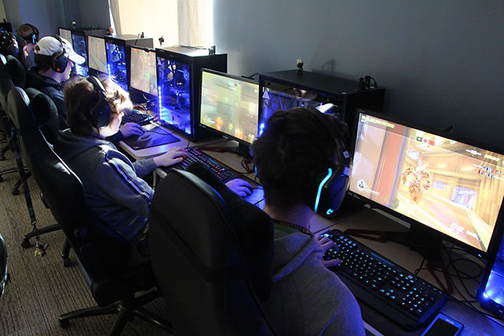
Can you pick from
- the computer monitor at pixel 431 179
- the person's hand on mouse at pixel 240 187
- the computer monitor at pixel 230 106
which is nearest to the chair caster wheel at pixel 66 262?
the computer monitor at pixel 230 106

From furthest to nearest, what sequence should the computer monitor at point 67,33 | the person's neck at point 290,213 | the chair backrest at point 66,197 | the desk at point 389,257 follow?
1. the computer monitor at point 67,33
2. the chair backrest at point 66,197
3. the desk at point 389,257
4. the person's neck at point 290,213

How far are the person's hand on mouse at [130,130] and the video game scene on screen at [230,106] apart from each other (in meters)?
0.42

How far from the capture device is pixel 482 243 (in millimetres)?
1121

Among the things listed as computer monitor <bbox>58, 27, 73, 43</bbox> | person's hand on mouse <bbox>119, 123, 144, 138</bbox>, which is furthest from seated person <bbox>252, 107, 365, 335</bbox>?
computer monitor <bbox>58, 27, 73, 43</bbox>

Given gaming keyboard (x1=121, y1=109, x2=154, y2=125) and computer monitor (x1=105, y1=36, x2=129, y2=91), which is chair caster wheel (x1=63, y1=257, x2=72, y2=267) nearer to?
gaming keyboard (x1=121, y1=109, x2=154, y2=125)

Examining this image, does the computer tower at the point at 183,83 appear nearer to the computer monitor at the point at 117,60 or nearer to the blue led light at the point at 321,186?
the computer monitor at the point at 117,60

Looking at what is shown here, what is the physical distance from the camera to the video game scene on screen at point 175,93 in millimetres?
2260

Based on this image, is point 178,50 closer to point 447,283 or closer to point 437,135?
point 437,135

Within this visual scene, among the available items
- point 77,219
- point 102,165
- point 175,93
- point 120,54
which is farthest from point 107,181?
point 120,54

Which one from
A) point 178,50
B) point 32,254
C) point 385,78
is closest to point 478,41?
point 385,78

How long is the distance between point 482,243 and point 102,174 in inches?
52.5

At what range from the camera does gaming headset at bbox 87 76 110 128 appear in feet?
5.01

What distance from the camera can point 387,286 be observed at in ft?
3.62

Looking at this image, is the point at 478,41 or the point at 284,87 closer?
the point at 478,41
